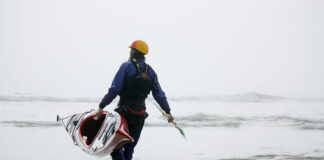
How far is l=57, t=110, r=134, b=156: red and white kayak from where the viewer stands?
4.82 metres

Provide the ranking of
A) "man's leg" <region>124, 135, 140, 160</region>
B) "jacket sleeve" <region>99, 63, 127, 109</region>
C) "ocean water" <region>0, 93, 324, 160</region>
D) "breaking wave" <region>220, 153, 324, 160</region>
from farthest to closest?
"ocean water" <region>0, 93, 324, 160</region>, "breaking wave" <region>220, 153, 324, 160</region>, "man's leg" <region>124, 135, 140, 160</region>, "jacket sleeve" <region>99, 63, 127, 109</region>

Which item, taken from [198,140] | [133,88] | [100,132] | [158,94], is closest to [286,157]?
[198,140]

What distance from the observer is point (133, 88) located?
498cm

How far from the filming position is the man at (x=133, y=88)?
491cm

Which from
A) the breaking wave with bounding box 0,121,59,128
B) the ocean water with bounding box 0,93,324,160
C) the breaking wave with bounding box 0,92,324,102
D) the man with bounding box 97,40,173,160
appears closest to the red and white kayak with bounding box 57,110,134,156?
the man with bounding box 97,40,173,160

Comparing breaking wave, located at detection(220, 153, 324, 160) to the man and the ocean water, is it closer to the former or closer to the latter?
the ocean water

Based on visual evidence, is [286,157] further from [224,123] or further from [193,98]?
[193,98]

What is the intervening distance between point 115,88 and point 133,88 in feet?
0.96

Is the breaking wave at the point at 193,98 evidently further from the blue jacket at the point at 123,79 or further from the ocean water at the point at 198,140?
the blue jacket at the point at 123,79

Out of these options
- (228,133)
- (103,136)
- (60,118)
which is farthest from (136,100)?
(228,133)

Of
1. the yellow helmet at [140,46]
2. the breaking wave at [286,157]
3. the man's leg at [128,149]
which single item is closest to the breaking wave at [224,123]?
the breaking wave at [286,157]

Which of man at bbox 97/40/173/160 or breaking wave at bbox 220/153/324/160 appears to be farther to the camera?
breaking wave at bbox 220/153/324/160

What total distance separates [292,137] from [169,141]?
3.20m

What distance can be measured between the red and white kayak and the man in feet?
0.53
